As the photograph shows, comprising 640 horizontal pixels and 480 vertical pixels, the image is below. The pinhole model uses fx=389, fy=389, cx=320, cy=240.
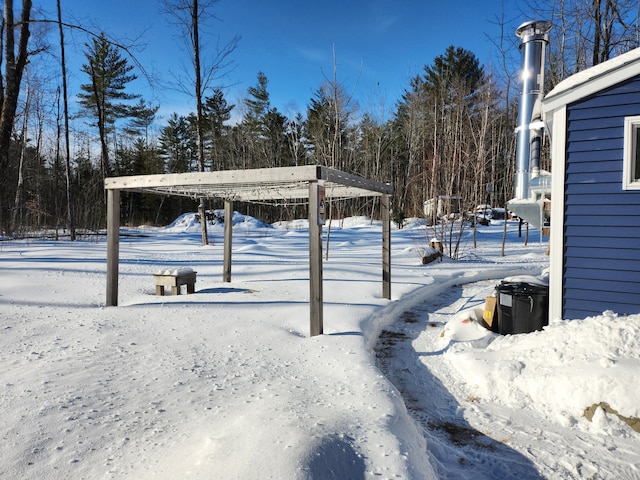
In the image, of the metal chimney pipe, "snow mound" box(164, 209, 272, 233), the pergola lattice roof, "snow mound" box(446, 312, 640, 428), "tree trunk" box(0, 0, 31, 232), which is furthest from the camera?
"snow mound" box(164, 209, 272, 233)

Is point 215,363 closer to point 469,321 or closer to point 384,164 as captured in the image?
point 469,321

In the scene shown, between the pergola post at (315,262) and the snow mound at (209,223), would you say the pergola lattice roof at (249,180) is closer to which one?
the pergola post at (315,262)

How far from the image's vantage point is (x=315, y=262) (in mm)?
4512

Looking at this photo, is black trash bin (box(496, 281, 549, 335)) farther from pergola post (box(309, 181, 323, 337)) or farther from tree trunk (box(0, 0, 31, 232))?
tree trunk (box(0, 0, 31, 232))

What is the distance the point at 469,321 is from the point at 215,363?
11.1ft

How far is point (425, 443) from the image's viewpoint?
272cm

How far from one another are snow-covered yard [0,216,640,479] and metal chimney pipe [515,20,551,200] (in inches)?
119

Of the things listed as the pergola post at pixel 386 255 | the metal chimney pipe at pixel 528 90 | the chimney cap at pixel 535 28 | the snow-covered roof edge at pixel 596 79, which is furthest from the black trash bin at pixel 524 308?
the chimney cap at pixel 535 28

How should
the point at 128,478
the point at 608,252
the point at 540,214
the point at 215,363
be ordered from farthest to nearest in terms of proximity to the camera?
the point at 540,214, the point at 608,252, the point at 215,363, the point at 128,478

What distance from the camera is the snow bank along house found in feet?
14.1

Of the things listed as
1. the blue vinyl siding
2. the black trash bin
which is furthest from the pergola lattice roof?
the blue vinyl siding

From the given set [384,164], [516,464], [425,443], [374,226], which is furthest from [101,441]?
[384,164]

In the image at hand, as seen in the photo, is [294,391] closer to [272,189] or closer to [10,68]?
[272,189]

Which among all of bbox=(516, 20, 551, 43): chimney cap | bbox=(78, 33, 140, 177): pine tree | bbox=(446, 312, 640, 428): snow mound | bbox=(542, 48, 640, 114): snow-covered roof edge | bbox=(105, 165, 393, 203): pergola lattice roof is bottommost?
bbox=(446, 312, 640, 428): snow mound
